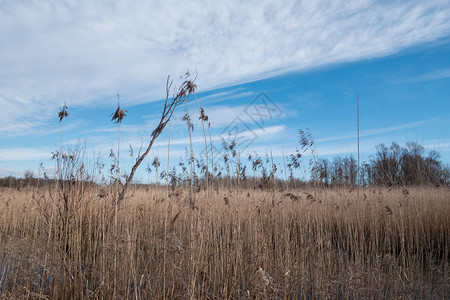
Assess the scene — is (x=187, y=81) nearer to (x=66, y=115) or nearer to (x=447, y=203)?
(x=66, y=115)

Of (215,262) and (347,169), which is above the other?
(347,169)

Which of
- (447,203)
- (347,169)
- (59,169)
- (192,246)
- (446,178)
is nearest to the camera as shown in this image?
(192,246)

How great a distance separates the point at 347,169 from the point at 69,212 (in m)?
5.76

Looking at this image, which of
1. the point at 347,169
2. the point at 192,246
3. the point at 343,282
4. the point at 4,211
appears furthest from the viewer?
the point at 347,169

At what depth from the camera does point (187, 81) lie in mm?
2734

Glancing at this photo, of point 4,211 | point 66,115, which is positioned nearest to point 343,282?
point 66,115

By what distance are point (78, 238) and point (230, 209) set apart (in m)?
1.74

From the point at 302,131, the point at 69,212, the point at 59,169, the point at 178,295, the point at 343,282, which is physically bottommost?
the point at 343,282

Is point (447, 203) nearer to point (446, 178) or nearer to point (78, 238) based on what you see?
point (78, 238)

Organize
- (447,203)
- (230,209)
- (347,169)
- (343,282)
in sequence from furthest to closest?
1. (347,169)
2. (447,203)
3. (230,209)
4. (343,282)

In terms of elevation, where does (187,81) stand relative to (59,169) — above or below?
above

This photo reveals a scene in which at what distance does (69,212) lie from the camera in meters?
3.21

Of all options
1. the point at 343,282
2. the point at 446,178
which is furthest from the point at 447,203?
the point at 446,178

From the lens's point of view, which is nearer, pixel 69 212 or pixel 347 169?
pixel 69 212
